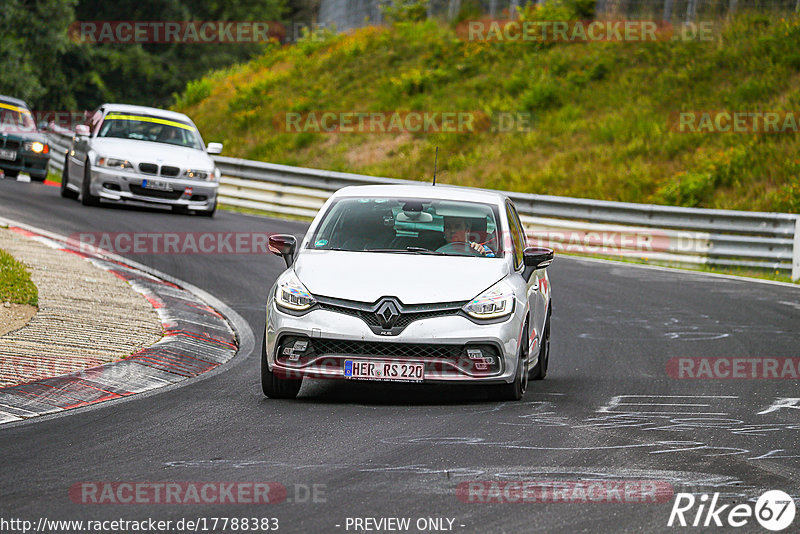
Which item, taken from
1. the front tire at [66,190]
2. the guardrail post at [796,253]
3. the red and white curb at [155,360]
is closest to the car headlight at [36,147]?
the front tire at [66,190]

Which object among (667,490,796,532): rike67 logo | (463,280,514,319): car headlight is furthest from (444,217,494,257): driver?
(667,490,796,532): rike67 logo

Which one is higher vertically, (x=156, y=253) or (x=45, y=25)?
(x=45, y=25)

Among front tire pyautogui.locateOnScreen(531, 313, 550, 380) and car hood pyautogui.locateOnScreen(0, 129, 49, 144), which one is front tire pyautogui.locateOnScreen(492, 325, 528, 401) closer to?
front tire pyautogui.locateOnScreen(531, 313, 550, 380)

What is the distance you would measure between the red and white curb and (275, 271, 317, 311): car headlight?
118cm

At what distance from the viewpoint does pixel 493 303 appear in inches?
330

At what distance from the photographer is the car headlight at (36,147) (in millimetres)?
25859

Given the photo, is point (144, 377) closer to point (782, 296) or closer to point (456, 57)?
point (782, 296)

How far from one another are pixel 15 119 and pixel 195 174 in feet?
22.9

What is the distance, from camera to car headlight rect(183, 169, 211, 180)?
2120 centimetres

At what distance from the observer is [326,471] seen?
243 inches

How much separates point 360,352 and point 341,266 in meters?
0.72

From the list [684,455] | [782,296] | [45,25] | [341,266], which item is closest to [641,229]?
[782,296]

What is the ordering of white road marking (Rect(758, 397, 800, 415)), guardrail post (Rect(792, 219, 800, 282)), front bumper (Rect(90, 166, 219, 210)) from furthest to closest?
front bumper (Rect(90, 166, 219, 210))
guardrail post (Rect(792, 219, 800, 282))
white road marking (Rect(758, 397, 800, 415))

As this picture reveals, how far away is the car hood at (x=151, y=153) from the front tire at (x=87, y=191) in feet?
1.26
